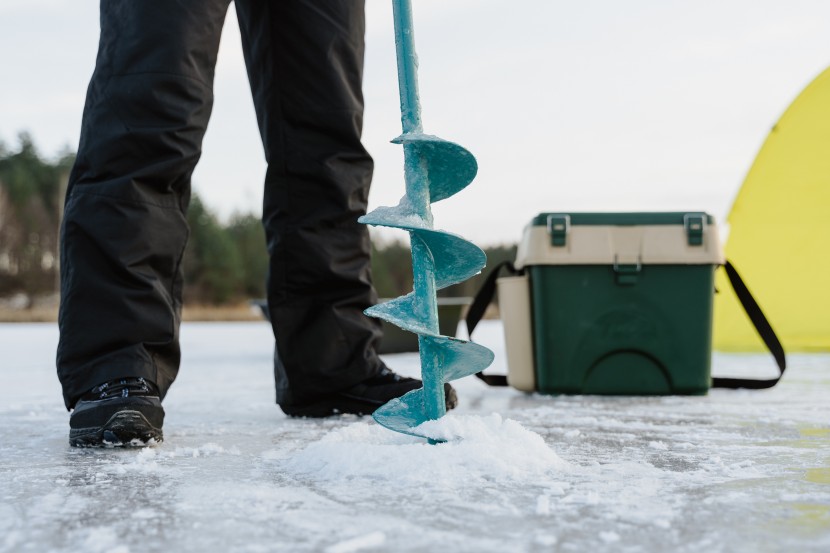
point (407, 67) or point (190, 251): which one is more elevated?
point (407, 67)

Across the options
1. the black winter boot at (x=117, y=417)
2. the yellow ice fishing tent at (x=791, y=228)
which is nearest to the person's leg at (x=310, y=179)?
the black winter boot at (x=117, y=417)

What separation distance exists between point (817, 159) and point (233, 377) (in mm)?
2591

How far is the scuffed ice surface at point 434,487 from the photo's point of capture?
2.36 ft

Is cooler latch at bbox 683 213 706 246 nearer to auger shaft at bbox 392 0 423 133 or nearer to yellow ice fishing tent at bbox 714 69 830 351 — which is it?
auger shaft at bbox 392 0 423 133

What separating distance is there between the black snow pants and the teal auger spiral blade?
16.6 inches

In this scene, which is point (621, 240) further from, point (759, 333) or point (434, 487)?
point (434, 487)

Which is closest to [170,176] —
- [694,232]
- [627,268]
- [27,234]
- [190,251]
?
[627,268]

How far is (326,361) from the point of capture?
1.61 m

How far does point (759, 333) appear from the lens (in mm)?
2043

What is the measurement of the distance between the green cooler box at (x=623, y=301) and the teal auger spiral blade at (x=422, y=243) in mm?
955

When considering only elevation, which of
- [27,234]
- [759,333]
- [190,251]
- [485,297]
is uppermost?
[485,297]

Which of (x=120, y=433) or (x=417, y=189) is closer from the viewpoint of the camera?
(x=417, y=189)

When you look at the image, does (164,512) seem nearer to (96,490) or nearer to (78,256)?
(96,490)

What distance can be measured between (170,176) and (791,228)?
295 cm
